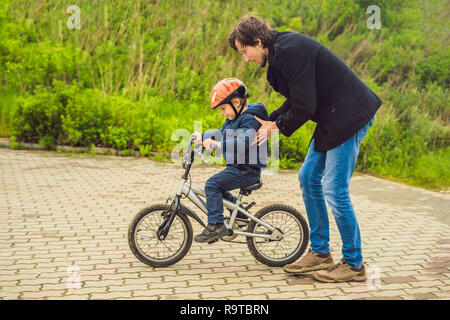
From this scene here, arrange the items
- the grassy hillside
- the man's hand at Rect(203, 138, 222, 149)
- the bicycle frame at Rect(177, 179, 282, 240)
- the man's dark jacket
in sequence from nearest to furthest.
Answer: the man's dark jacket
the man's hand at Rect(203, 138, 222, 149)
the bicycle frame at Rect(177, 179, 282, 240)
the grassy hillside

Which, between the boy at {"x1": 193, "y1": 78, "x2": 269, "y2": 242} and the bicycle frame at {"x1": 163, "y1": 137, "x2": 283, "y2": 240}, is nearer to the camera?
the boy at {"x1": 193, "y1": 78, "x2": 269, "y2": 242}

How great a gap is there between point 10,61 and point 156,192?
26.8ft

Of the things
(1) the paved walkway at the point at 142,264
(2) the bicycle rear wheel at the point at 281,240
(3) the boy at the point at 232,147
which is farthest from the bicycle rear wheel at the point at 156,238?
(2) the bicycle rear wheel at the point at 281,240

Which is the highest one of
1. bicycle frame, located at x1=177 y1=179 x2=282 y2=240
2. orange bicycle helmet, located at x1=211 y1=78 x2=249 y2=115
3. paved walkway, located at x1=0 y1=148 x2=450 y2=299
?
orange bicycle helmet, located at x1=211 y1=78 x2=249 y2=115

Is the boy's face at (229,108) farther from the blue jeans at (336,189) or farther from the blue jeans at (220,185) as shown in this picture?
the blue jeans at (336,189)

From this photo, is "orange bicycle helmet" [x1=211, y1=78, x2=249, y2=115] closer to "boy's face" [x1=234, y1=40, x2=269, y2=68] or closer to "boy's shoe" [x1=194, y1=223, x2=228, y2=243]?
"boy's face" [x1=234, y1=40, x2=269, y2=68]

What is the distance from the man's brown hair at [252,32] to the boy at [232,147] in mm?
432

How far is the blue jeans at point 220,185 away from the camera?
4.20 metres

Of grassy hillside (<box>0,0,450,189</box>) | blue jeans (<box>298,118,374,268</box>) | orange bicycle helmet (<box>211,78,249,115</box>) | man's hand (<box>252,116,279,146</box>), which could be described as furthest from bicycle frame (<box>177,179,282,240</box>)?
grassy hillside (<box>0,0,450,189</box>)

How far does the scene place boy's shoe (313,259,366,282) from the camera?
157 inches

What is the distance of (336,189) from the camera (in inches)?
152

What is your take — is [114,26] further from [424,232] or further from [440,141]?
[424,232]

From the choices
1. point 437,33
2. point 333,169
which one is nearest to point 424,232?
point 333,169

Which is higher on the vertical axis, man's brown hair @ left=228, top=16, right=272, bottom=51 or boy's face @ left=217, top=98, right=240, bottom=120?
man's brown hair @ left=228, top=16, right=272, bottom=51
